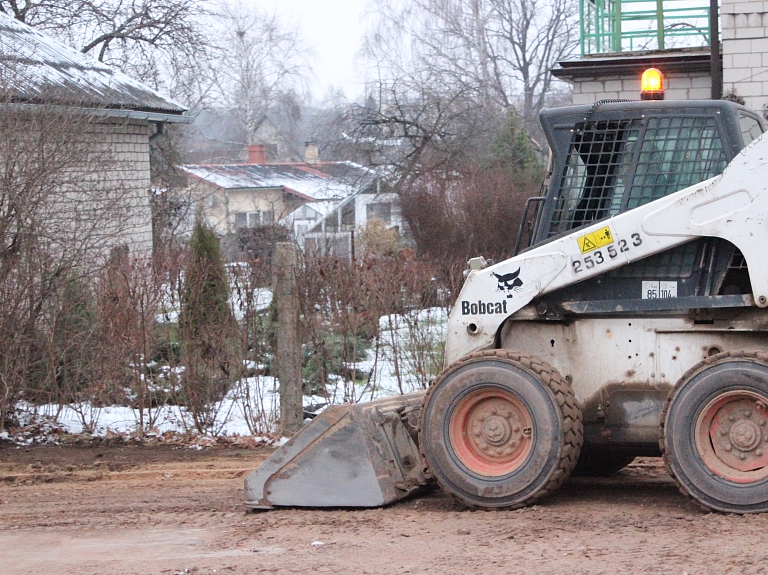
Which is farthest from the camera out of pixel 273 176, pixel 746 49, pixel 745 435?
pixel 273 176

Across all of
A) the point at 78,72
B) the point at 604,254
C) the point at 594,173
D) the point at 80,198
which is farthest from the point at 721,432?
the point at 78,72

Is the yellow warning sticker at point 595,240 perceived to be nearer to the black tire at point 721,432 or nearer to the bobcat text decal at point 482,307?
the bobcat text decal at point 482,307

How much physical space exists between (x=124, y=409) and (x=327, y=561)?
17.8 feet

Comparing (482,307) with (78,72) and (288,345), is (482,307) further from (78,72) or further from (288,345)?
(78,72)

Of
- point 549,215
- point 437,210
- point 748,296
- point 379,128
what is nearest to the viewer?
point 748,296

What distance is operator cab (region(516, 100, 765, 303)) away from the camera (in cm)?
605

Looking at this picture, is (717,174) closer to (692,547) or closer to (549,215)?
(549,215)

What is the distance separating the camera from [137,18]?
90.0ft

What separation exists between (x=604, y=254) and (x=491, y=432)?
1.31 metres

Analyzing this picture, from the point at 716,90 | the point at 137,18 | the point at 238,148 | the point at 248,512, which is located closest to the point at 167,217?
the point at 137,18

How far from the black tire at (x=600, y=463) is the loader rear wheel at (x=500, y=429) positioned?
0.93 metres

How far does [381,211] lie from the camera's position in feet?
98.7

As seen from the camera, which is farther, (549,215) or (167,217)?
(167,217)

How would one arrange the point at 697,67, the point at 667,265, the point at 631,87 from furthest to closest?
the point at 631,87
the point at 697,67
the point at 667,265
